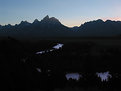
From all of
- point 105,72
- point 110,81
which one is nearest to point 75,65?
point 105,72

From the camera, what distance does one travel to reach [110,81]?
14883 millimetres

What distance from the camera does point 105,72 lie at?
84.1 ft

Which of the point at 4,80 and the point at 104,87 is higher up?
the point at 4,80

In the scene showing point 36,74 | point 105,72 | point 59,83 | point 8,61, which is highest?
point 8,61

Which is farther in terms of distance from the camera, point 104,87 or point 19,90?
point 104,87

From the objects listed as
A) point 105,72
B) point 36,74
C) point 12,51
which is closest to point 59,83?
point 36,74

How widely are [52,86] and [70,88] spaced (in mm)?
1446

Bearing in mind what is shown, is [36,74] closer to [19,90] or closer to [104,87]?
[19,90]

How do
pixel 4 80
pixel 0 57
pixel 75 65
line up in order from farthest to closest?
1. pixel 75 65
2. pixel 0 57
3. pixel 4 80

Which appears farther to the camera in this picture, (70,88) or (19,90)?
(70,88)

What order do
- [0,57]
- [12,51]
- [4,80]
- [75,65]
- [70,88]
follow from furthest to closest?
[75,65], [70,88], [12,51], [0,57], [4,80]

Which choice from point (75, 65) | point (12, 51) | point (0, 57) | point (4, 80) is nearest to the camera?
point (4, 80)

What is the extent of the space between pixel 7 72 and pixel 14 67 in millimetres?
758

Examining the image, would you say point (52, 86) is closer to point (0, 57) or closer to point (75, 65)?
point (0, 57)
